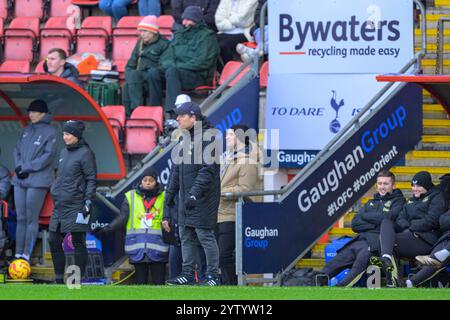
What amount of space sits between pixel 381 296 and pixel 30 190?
6853 millimetres

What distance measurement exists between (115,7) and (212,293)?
963cm

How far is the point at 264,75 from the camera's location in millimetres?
19656

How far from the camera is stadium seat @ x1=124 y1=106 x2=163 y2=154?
63.9ft

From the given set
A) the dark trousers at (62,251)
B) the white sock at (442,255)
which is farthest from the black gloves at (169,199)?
the white sock at (442,255)

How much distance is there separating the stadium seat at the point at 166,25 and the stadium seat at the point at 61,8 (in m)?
1.79

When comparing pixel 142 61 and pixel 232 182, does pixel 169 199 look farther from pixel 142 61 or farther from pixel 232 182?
pixel 142 61

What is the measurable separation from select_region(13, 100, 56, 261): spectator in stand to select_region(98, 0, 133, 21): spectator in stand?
3905 mm

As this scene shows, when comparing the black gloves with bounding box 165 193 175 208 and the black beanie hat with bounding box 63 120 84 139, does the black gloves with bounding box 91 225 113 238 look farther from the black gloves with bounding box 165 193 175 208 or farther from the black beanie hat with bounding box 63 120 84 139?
the black gloves with bounding box 165 193 175 208

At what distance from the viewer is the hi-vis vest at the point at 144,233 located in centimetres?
1747

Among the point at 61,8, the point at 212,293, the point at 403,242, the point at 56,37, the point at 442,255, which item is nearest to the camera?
the point at 212,293

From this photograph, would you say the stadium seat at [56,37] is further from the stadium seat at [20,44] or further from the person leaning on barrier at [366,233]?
the person leaning on barrier at [366,233]

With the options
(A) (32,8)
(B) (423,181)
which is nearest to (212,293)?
(B) (423,181)
